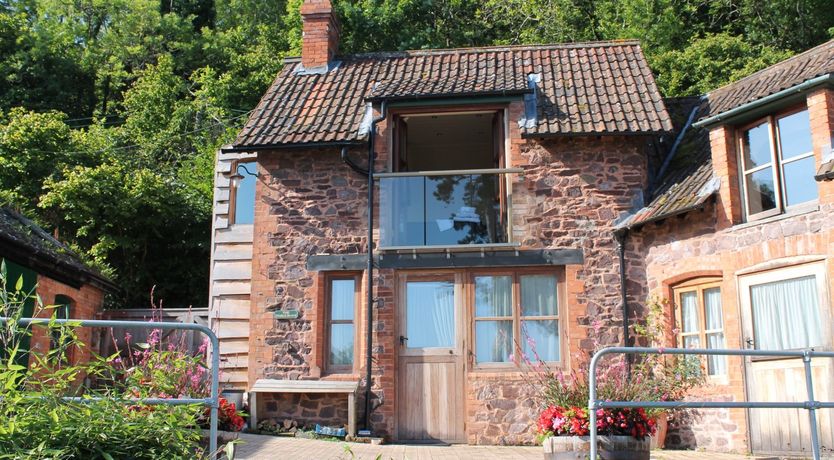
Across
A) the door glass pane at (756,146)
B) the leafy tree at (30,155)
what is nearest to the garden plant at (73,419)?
the door glass pane at (756,146)

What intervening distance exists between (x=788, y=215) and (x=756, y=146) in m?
Result: 1.29

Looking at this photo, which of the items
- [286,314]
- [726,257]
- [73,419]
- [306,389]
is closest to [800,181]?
[726,257]

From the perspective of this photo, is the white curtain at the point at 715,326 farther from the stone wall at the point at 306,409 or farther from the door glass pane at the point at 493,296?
the stone wall at the point at 306,409

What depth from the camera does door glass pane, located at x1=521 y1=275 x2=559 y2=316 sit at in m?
12.8

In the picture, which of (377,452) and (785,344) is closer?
(785,344)

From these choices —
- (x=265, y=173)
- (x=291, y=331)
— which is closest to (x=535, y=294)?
(x=291, y=331)

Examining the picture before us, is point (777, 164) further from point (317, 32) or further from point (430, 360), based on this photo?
point (317, 32)

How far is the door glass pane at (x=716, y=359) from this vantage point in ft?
36.7

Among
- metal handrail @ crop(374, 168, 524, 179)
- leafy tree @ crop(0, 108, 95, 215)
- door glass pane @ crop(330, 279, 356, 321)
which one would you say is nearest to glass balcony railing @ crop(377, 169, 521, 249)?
metal handrail @ crop(374, 168, 524, 179)

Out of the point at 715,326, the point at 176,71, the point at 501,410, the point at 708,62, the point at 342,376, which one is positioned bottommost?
the point at 501,410

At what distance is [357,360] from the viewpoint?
1277 centimetres

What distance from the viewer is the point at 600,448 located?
25.4ft

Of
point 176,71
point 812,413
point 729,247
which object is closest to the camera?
point 812,413

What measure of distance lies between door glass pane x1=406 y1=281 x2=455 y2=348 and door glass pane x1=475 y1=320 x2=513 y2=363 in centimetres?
41
